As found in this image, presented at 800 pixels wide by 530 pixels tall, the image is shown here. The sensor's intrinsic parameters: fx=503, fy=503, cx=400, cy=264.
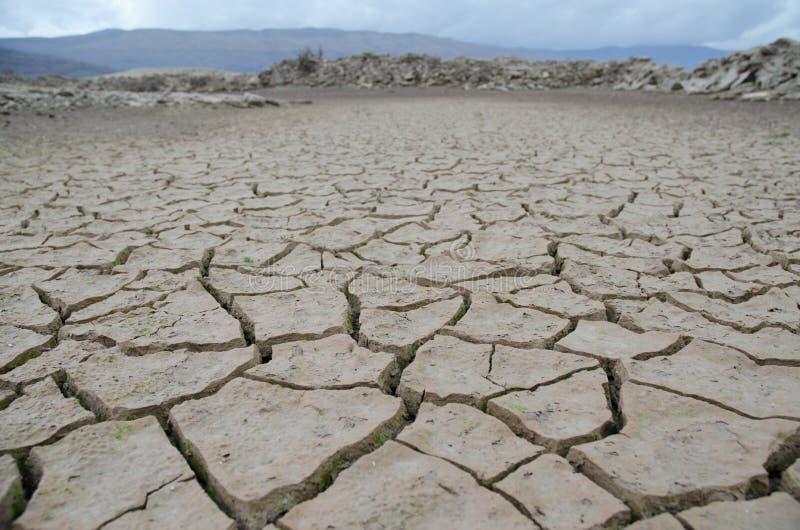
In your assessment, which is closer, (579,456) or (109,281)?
(579,456)

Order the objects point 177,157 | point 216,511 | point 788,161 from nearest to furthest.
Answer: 1. point 216,511
2. point 788,161
3. point 177,157

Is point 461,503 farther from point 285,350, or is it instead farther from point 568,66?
point 568,66

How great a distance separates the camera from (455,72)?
16.4m

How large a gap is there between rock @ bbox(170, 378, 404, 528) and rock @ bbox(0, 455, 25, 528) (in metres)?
0.32

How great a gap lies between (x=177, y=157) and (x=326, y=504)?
453 cm

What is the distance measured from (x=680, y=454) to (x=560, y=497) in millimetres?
342

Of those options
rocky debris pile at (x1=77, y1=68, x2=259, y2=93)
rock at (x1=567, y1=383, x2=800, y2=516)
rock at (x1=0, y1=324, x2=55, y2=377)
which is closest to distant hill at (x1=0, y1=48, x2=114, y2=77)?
rocky debris pile at (x1=77, y1=68, x2=259, y2=93)

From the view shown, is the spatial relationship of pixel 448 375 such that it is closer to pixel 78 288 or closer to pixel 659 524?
pixel 659 524

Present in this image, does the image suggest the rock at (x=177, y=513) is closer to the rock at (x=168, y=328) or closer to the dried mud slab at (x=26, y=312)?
the rock at (x=168, y=328)

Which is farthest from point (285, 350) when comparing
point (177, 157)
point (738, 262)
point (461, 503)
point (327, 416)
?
point (177, 157)

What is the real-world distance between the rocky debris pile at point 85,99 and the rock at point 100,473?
892 cm

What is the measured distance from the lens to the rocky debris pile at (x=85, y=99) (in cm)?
831

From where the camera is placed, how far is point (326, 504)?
105 cm

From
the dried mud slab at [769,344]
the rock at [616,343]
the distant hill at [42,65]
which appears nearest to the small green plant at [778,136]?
the dried mud slab at [769,344]
